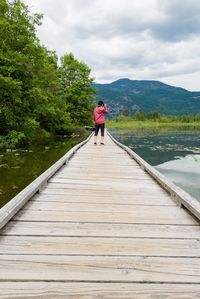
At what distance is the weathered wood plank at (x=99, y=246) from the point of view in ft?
9.80

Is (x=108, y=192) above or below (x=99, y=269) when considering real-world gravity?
below

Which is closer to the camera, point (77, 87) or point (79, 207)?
point (79, 207)

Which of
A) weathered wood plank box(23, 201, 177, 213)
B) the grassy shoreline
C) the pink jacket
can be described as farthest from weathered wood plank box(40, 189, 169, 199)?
the grassy shoreline

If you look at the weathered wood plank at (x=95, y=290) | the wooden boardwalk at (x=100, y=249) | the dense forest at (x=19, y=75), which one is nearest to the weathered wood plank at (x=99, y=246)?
the wooden boardwalk at (x=100, y=249)

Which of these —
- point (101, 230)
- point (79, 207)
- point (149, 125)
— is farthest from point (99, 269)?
point (149, 125)

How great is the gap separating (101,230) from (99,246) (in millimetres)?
494

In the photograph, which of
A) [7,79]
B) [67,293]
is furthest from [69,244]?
[7,79]

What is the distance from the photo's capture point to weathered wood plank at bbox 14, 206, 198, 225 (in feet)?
13.2

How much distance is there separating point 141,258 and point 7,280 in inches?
48.0

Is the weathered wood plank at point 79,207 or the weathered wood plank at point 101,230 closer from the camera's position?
the weathered wood plank at point 101,230

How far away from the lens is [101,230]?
363 cm

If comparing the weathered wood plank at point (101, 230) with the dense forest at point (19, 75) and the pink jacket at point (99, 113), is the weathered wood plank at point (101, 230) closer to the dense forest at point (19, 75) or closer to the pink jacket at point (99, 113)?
the pink jacket at point (99, 113)

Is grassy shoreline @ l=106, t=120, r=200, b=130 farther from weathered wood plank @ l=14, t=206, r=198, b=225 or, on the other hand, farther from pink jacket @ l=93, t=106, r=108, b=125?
weathered wood plank @ l=14, t=206, r=198, b=225

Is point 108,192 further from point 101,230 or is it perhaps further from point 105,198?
point 101,230
